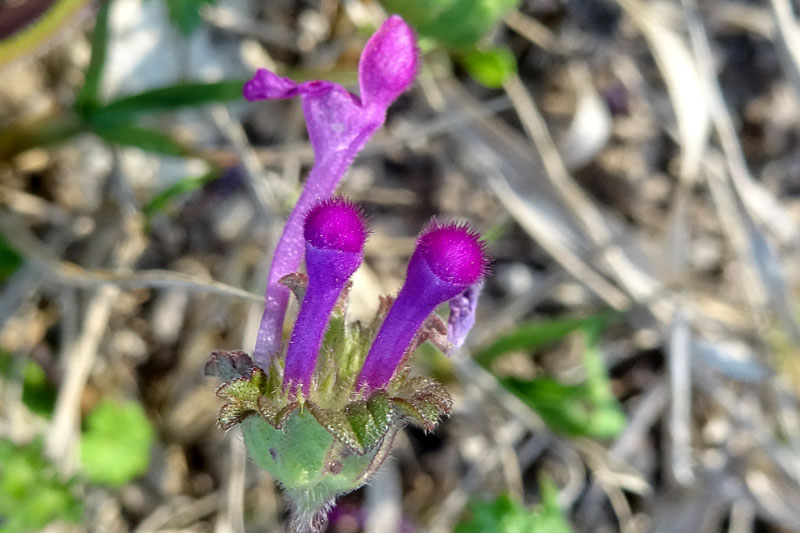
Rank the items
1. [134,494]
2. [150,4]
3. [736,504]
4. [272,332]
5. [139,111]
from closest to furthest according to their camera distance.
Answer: [272,332]
[139,111]
[134,494]
[150,4]
[736,504]

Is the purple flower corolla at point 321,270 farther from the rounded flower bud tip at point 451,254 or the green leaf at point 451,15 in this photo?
the green leaf at point 451,15

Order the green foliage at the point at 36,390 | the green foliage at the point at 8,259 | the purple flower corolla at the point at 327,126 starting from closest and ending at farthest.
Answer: the purple flower corolla at the point at 327,126 < the green foliage at the point at 8,259 < the green foliage at the point at 36,390

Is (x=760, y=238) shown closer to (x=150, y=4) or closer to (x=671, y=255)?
(x=671, y=255)

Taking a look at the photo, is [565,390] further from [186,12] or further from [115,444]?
[186,12]

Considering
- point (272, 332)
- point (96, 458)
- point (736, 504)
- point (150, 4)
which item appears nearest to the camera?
point (272, 332)

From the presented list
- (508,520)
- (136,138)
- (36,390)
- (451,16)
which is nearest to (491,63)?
(451,16)

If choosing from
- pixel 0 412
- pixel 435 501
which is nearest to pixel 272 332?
pixel 0 412

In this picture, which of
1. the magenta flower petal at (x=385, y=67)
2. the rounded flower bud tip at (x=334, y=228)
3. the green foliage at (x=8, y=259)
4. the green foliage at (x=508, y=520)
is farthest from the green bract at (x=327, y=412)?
the green foliage at (x=8, y=259)
